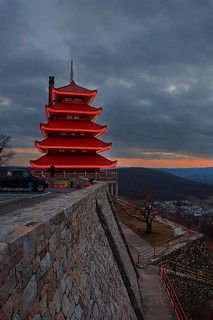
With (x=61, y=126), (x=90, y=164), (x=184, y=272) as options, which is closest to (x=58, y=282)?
(x=184, y=272)

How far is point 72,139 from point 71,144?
49.2 inches

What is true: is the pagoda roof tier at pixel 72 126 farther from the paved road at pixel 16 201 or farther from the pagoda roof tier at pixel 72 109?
the paved road at pixel 16 201

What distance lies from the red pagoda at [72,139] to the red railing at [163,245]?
1121cm

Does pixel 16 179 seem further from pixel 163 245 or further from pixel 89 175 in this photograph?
pixel 163 245

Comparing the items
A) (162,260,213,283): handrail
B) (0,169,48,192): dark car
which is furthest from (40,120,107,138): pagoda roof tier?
(162,260,213,283): handrail

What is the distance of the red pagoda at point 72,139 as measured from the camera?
25.4 meters

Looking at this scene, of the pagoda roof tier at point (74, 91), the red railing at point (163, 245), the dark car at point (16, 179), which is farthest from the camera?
the pagoda roof tier at point (74, 91)

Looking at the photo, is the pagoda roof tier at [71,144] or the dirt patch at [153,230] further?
the pagoda roof tier at [71,144]

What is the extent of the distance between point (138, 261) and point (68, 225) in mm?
13372

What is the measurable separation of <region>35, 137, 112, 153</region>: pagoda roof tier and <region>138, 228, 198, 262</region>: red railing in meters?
13.4

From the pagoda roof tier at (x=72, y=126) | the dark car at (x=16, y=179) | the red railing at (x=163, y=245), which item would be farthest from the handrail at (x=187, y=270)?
the pagoda roof tier at (x=72, y=126)

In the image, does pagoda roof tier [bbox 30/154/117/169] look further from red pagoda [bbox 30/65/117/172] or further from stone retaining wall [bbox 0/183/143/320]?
stone retaining wall [bbox 0/183/143/320]

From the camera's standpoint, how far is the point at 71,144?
85.4ft

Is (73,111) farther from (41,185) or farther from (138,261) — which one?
(138,261)
